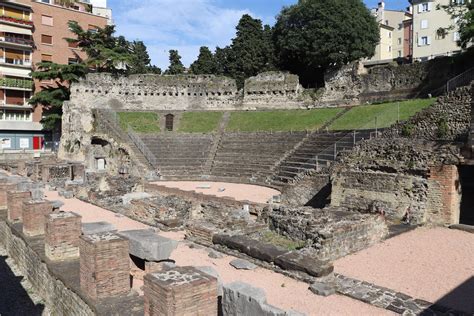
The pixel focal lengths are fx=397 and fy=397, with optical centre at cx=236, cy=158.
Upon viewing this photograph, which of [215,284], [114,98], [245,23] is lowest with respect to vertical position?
[215,284]

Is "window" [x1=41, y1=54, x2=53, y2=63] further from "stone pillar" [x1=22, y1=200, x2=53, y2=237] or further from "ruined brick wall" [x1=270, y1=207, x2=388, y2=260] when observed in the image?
"ruined brick wall" [x1=270, y1=207, x2=388, y2=260]

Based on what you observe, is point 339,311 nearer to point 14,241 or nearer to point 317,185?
point 14,241

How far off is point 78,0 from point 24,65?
13817mm

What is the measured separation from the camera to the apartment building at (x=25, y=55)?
4516cm

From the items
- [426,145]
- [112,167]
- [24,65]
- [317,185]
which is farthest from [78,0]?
[426,145]

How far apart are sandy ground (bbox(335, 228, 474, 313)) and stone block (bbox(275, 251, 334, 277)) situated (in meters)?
0.88

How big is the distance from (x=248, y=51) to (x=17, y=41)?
2695 centimetres

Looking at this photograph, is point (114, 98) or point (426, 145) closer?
point (426, 145)

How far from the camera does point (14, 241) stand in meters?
11.5

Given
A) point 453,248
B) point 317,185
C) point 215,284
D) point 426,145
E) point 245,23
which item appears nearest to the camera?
point 215,284

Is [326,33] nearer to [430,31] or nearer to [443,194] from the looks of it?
[430,31]

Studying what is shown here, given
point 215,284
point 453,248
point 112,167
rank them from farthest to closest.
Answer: point 112,167
point 453,248
point 215,284

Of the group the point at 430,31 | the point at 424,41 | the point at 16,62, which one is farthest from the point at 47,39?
the point at 430,31

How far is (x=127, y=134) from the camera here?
3431 cm
